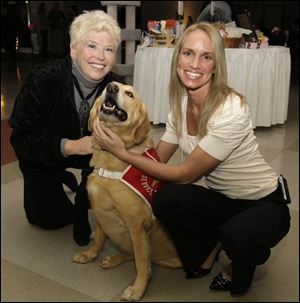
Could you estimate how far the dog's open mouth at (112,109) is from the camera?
1.61m

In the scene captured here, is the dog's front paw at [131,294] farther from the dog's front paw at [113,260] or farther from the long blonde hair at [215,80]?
the long blonde hair at [215,80]

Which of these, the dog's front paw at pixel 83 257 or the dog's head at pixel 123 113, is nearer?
the dog's head at pixel 123 113

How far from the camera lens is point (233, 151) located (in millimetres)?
1677

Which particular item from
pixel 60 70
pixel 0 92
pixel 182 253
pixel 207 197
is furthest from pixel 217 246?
pixel 0 92

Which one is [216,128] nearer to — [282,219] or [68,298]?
[282,219]

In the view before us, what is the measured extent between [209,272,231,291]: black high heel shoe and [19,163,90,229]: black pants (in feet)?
3.13

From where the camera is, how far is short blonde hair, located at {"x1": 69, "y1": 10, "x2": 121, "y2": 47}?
1.85 meters

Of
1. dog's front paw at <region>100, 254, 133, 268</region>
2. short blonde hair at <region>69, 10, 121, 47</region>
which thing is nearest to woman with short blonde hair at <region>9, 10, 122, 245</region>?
short blonde hair at <region>69, 10, 121, 47</region>

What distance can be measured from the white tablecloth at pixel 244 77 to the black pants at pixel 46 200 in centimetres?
221

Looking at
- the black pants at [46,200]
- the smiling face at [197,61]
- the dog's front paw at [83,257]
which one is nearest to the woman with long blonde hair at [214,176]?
the smiling face at [197,61]

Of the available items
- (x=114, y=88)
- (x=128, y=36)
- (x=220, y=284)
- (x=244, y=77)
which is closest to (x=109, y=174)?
(x=114, y=88)

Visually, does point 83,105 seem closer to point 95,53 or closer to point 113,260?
point 95,53

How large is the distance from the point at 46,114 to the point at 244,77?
284 centimetres

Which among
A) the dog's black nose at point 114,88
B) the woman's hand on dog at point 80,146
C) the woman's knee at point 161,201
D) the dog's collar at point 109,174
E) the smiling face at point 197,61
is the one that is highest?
the smiling face at point 197,61
